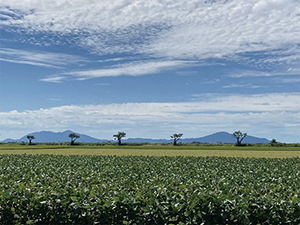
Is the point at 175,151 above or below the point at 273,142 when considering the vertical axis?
below

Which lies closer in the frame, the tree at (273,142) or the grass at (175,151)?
the grass at (175,151)

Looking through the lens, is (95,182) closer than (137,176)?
Yes

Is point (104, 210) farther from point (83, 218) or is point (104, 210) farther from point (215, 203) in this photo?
point (215, 203)

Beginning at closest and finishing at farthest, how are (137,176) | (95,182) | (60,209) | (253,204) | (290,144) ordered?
1. (253,204)
2. (60,209)
3. (95,182)
4. (137,176)
5. (290,144)

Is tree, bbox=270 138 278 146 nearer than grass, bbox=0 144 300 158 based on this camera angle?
No

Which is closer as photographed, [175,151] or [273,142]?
[175,151]

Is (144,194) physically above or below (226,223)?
above

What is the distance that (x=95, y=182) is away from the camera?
18016mm

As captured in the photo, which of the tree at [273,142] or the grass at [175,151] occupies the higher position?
the tree at [273,142]

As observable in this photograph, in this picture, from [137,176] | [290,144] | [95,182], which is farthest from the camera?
[290,144]

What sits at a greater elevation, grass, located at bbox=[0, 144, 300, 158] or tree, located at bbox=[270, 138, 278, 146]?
tree, located at bbox=[270, 138, 278, 146]

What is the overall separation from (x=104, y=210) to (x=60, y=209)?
1932 mm

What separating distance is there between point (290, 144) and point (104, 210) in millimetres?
104450

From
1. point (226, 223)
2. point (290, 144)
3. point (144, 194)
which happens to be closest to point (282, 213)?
point (226, 223)
